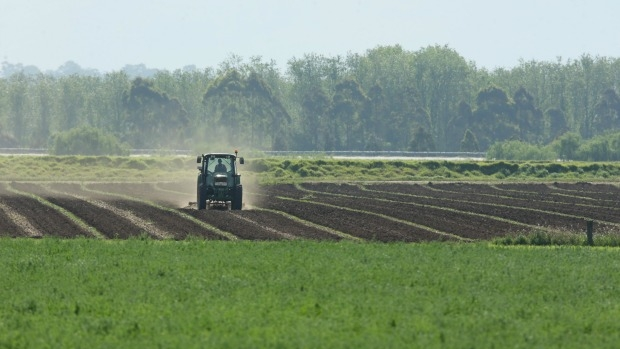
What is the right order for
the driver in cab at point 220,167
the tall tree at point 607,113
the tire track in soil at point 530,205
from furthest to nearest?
1. the tall tree at point 607,113
2. the driver in cab at point 220,167
3. the tire track in soil at point 530,205

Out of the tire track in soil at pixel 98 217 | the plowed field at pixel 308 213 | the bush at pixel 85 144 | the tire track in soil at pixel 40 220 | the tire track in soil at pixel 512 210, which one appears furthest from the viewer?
the bush at pixel 85 144

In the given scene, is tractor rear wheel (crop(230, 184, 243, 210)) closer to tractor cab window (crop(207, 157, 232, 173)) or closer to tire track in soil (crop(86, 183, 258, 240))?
tractor cab window (crop(207, 157, 232, 173))

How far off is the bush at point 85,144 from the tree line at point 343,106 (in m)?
17.4

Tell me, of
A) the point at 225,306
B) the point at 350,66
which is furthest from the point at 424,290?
the point at 350,66

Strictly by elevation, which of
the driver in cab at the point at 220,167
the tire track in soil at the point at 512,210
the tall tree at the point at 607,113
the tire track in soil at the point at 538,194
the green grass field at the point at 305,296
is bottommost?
the tire track in soil at the point at 538,194

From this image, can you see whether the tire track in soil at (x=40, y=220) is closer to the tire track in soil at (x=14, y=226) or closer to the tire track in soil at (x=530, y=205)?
the tire track in soil at (x=14, y=226)

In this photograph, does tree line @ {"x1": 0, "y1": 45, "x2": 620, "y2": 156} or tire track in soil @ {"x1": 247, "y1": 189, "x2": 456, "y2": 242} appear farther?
tree line @ {"x1": 0, "y1": 45, "x2": 620, "y2": 156}

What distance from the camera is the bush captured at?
12175 cm

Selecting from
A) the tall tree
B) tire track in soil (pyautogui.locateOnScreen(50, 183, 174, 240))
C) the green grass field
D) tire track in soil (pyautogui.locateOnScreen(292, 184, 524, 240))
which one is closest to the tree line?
the tall tree

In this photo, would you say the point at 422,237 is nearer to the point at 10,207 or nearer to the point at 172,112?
the point at 10,207

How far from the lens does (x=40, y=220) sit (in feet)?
145

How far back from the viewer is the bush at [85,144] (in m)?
122

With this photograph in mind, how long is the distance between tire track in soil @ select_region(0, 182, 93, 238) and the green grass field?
6.49m

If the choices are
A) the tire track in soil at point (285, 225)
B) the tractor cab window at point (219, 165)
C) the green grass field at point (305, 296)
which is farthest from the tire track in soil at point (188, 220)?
the green grass field at point (305, 296)
